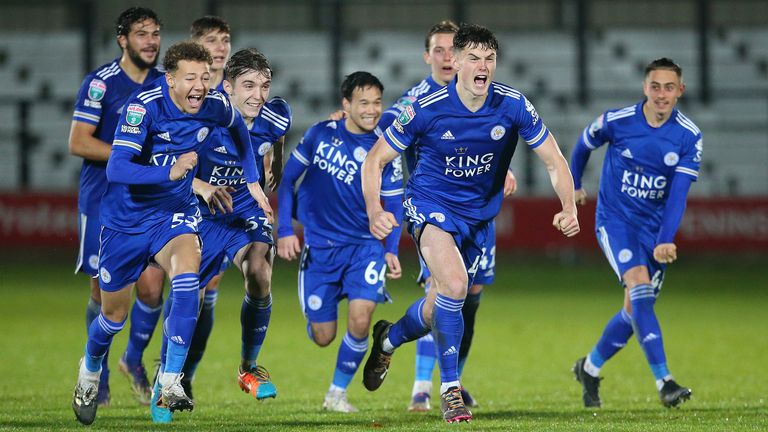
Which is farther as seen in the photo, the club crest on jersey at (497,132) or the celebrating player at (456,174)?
the club crest on jersey at (497,132)

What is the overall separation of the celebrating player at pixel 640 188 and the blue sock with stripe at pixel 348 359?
155cm

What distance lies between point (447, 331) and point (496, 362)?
150 inches

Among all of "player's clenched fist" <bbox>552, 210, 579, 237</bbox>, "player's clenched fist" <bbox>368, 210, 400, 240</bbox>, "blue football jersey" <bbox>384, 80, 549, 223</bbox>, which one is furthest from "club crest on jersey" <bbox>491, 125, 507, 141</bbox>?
"player's clenched fist" <bbox>368, 210, 400, 240</bbox>

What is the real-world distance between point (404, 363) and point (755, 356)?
10.4ft

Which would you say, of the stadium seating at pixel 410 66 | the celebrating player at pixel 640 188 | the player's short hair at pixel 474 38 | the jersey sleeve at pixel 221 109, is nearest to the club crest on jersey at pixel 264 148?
the jersey sleeve at pixel 221 109

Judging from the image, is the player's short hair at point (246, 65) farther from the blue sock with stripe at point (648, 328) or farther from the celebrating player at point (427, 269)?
the blue sock with stripe at point (648, 328)

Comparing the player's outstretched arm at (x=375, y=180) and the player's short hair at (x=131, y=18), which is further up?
the player's short hair at (x=131, y=18)

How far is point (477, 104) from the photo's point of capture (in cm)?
701

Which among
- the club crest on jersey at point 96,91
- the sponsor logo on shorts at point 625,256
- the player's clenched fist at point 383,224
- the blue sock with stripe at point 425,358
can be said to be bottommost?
the blue sock with stripe at point 425,358

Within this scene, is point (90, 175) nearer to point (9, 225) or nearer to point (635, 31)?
point (9, 225)

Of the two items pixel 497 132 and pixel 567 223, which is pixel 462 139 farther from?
pixel 567 223

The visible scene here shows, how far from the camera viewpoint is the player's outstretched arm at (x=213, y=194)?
24.0 ft

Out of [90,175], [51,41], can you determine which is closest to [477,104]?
[90,175]

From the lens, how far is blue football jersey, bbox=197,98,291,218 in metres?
7.55
